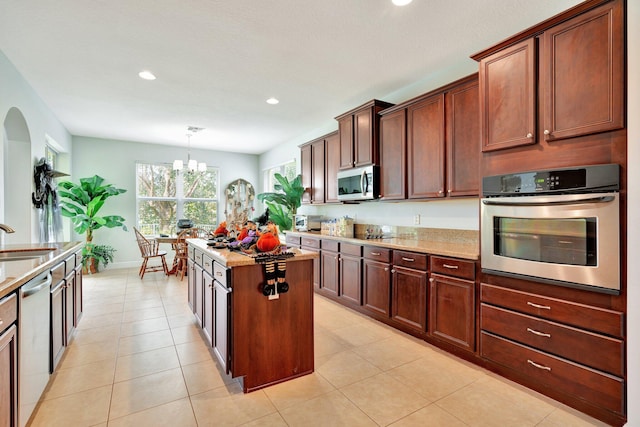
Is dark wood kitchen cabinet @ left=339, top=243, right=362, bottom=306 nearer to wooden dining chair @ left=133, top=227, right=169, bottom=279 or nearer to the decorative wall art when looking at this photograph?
wooden dining chair @ left=133, top=227, right=169, bottom=279

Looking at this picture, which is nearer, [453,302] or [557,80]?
[557,80]

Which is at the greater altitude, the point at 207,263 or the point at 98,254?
the point at 207,263

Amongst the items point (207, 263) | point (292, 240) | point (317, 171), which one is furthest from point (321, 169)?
point (207, 263)

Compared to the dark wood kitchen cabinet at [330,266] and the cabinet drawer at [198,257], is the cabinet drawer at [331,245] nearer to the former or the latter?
the dark wood kitchen cabinet at [330,266]

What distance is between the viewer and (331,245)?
13.4 ft

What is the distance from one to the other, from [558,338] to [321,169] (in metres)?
3.56

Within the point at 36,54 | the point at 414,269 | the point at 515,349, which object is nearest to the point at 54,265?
the point at 36,54

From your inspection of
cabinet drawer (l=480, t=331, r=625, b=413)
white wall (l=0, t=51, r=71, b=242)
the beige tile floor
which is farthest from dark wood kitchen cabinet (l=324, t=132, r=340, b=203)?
white wall (l=0, t=51, r=71, b=242)

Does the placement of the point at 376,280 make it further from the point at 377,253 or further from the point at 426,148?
the point at 426,148

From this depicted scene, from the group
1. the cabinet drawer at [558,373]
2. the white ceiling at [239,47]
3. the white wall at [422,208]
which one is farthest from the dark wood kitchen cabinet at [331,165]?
the cabinet drawer at [558,373]

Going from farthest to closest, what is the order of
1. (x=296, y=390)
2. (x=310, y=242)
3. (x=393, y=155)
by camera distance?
1. (x=310, y=242)
2. (x=393, y=155)
3. (x=296, y=390)

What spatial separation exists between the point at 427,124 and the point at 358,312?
7.18 ft

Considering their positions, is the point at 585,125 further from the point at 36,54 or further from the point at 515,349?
the point at 36,54

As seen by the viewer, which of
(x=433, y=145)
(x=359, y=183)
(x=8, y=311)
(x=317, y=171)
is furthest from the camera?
(x=317, y=171)
